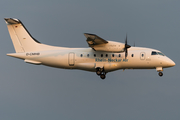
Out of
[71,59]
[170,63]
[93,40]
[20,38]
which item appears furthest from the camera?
[20,38]

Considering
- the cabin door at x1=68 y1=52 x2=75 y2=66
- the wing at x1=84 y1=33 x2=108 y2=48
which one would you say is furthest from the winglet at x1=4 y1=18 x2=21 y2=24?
the wing at x1=84 y1=33 x2=108 y2=48

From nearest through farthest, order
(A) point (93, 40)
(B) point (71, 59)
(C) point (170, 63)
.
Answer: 1. (A) point (93, 40)
2. (C) point (170, 63)
3. (B) point (71, 59)

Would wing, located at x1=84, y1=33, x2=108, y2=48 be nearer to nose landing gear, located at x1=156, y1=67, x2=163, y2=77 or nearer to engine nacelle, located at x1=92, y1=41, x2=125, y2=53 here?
engine nacelle, located at x1=92, y1=41, x2=125, y2=53

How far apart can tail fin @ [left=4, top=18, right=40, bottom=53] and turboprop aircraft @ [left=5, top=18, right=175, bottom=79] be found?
0.47 ft

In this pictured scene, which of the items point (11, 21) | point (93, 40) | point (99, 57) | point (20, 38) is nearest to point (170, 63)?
point (99, 57)

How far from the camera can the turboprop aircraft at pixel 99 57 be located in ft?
92.8

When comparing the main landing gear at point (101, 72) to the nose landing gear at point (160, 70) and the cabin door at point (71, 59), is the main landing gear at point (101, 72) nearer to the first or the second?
the cabin door at point (71, 59)

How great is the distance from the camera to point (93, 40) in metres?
27.8

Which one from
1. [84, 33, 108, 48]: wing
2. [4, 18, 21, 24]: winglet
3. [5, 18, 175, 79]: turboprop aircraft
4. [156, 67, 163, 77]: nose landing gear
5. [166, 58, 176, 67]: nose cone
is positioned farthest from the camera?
[4, 18, 21, 24]: winglet

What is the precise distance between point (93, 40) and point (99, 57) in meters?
2.17

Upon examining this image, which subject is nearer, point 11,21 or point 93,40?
point 93,40

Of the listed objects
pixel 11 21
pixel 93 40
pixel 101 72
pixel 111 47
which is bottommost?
pixel 101 72

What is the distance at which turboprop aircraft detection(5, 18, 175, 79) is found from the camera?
92.8 feet

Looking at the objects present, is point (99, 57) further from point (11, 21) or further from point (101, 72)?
point (11, 21)
